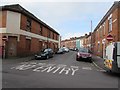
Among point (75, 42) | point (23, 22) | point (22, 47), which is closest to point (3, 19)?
point (23, 22)

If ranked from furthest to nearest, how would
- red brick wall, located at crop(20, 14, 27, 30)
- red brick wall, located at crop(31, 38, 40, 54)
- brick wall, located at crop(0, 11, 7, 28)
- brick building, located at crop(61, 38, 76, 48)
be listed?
brick building, located at crop(61, 38, 76, 48) < red brick wall, located at crop(31, 38, 40, 54) < red brick wall, located at crop(20, 14, 27, 30) < brick wall, located at crop(0, 11, 7, 28)

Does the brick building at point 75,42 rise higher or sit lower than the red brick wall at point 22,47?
higher

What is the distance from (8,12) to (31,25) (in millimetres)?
6110

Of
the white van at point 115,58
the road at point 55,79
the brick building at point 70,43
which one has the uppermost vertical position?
the brick building at point 70,43

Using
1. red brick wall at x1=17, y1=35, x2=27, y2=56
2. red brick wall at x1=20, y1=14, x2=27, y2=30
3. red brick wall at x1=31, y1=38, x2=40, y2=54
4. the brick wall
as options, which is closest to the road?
red brick wall at x1=17, y1=35, x2=27, y2=56

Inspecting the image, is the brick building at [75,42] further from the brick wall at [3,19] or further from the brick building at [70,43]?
the brick wall at [3,19]

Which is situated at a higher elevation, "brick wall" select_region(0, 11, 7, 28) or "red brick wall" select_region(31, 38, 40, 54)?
"brick wall" select_region(0, 11, 7, 28)

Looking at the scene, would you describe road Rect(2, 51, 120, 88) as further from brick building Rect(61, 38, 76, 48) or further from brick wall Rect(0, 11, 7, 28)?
brick building Rect(61, 38, 76, 48)

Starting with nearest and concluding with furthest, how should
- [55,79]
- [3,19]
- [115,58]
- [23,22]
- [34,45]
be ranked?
[55,79]
[115,58]
[3,19]
[23,22]
[34,45]

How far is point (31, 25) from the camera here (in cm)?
3158

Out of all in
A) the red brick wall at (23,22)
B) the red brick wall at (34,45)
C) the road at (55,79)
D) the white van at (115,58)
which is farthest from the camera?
the red brick wall at (34,45)

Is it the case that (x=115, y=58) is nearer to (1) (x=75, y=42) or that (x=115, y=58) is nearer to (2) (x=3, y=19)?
(2) (x=3, y=19)

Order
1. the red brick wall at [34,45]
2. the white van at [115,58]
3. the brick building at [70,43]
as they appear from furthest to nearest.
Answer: the brick building at [70,43]
the red brick wall at [34,45]
the white van at [115,58]

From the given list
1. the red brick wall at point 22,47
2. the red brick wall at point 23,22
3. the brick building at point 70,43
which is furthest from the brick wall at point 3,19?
the brick building at point 70,43
